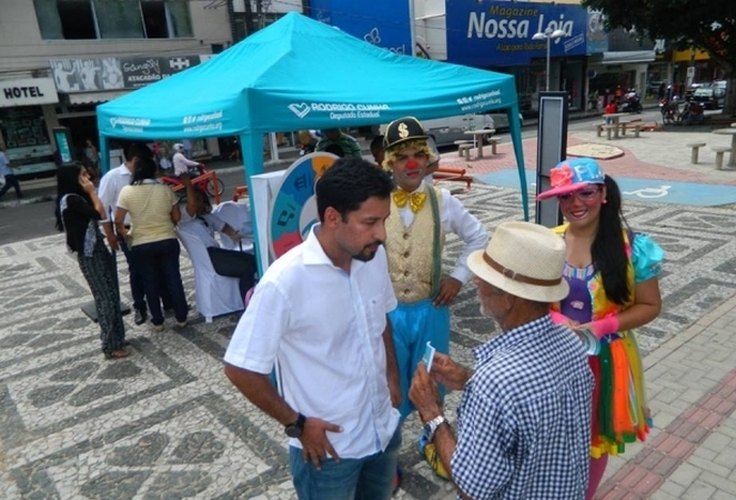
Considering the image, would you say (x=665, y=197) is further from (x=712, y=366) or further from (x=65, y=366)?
(x=65, y=366)

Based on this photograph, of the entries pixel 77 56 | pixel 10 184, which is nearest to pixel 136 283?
pixel 10 184

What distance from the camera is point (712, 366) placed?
3.98m

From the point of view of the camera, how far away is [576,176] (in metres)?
2.23

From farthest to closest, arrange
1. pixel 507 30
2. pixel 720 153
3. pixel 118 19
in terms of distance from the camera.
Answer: pixel 507 30
pixel 118 19
pixel 720 153

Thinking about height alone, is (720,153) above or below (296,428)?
below

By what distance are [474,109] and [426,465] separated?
11.9ft

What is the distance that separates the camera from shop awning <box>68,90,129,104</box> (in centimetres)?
1808

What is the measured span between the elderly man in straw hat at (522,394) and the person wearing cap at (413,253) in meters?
1.19

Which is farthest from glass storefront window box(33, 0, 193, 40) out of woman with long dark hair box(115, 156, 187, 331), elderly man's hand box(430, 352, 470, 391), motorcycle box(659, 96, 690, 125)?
elderly man's hand box(430, 352, 470, 391)

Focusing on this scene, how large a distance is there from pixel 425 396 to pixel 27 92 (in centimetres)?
1986

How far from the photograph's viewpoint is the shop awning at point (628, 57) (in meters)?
33.6

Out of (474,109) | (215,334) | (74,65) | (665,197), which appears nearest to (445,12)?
(74,65)

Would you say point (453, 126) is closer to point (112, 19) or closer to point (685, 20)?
point (685, 20)

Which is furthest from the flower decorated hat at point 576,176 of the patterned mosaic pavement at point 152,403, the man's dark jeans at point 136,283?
the man's dark jeans at point 136,283
